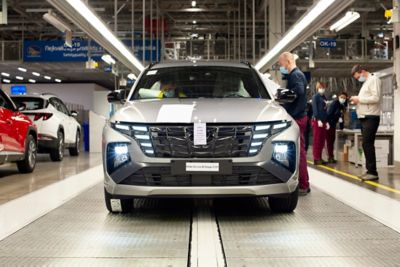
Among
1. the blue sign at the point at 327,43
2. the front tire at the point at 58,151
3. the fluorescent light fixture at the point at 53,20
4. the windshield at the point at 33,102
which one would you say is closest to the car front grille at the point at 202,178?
the windshield at the point at 33,102

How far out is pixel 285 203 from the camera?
4.58 meters

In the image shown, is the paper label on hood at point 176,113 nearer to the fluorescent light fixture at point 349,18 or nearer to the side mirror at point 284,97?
the side mirror at point 284,97

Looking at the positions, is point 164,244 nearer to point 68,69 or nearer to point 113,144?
point 113,144

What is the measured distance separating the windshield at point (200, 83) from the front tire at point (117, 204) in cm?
114

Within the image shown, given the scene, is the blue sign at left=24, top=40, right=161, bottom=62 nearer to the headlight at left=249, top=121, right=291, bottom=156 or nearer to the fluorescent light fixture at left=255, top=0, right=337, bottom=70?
the fluorescent light fixture at left=255, top=0, right=337, bottom=70

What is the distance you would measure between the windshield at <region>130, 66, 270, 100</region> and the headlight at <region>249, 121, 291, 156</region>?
0.92 metres

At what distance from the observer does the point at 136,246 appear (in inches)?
138

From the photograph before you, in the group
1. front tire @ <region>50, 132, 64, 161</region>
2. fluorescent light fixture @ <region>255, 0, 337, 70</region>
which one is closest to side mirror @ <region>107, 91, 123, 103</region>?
fluorescent light fixture @ <region>255, 0, 337, 70</region>

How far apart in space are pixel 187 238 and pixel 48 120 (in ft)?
26.8

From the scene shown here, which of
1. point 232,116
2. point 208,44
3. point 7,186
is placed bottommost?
point 7,186

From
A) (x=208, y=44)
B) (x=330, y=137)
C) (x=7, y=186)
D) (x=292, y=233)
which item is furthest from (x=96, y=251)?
(x=208, y=44)

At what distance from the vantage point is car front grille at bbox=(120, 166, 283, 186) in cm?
410

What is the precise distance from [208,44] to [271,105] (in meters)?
18.1

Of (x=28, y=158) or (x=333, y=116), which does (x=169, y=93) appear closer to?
(x=28, y=158)
